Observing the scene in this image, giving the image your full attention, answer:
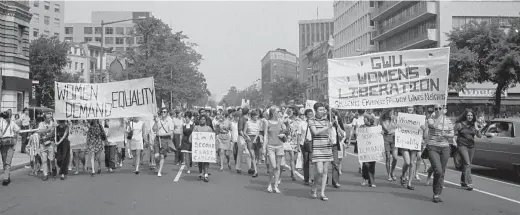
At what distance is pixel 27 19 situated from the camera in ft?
109

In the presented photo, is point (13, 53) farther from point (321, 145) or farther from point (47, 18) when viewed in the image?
point (47, 18)

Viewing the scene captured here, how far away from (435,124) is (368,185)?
2291 millimetres

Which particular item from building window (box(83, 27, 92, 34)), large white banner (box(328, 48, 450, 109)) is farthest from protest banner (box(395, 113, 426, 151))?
building window (box(83, 27, 92, 34))

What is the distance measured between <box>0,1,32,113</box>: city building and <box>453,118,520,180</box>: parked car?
2590cm

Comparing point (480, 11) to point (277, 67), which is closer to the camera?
point (480, 11)

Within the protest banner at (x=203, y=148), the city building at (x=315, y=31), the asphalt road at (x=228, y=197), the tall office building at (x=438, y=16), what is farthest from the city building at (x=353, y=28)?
the city building at (x=315, y=31)

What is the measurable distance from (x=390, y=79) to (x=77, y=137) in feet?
26.9

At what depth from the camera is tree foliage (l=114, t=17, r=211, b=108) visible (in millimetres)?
45406

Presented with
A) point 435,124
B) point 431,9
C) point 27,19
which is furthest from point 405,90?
point 431,9

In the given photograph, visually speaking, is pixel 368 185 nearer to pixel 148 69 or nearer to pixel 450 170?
pixel 450 170

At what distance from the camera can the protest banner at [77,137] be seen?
13648 millimetres

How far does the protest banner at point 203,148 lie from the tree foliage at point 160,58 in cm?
3321

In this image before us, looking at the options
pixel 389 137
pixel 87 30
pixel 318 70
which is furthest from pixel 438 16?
pixel 87 30

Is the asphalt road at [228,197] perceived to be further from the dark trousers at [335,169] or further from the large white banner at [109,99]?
the large white banner at [109,99]
